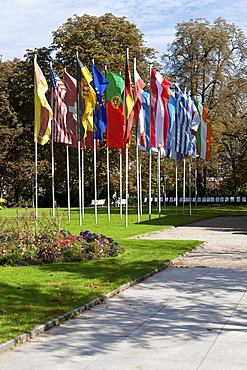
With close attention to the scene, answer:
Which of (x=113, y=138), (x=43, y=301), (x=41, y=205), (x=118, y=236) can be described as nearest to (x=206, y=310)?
(x=43, y=301)

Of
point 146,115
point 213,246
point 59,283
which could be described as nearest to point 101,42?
point 146,115

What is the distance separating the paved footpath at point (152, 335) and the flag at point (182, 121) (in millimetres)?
22991

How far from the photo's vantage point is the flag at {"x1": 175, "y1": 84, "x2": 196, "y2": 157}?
3425 cm

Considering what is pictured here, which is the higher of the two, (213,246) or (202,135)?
(202,135)

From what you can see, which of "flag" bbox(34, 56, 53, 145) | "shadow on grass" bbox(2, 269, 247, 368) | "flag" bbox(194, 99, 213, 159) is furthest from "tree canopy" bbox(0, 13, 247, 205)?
"shadow on grass" bbox(2, 269, 247, 368)

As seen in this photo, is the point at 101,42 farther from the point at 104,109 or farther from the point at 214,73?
the point at 104,109

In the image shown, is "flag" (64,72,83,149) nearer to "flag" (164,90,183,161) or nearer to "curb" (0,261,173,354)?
"flag" (164,90,183,161)

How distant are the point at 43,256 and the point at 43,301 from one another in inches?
211

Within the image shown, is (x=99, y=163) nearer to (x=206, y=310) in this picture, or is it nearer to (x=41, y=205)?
(x=41, y=205)

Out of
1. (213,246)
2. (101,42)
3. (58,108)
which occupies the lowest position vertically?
(213,246)

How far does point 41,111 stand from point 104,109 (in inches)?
126

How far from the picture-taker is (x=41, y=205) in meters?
58.9

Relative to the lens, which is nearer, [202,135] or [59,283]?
[59,283]

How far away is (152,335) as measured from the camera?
26.1ft
